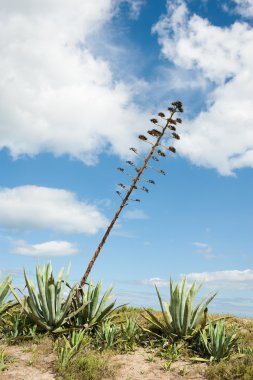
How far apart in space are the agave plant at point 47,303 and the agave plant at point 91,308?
0.30 m

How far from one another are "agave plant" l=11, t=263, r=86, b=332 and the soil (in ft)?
2.34

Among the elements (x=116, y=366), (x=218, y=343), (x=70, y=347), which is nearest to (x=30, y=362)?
(x=70, y=347)

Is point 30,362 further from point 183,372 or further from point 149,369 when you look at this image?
point 183,372

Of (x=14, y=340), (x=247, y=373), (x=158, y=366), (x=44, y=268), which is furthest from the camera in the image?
(x=44, y=268)

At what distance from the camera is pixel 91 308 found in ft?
36.2

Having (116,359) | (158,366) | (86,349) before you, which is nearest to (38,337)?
(86,349)

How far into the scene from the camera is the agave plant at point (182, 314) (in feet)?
33.2

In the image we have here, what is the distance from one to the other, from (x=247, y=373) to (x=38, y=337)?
490 cm

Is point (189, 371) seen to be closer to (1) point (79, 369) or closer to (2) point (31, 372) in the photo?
(1) point (79, 369)

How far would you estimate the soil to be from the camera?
8672 millimetres

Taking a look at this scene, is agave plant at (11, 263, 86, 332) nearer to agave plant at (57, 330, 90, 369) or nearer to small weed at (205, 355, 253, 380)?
agave plant at (57, 330, 90, 369)

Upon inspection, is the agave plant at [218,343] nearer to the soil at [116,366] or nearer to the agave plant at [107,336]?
the soil at [116,366]

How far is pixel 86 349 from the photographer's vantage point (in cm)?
968

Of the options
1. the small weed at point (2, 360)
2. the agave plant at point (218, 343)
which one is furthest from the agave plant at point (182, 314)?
the small weed at point (2, 360)
